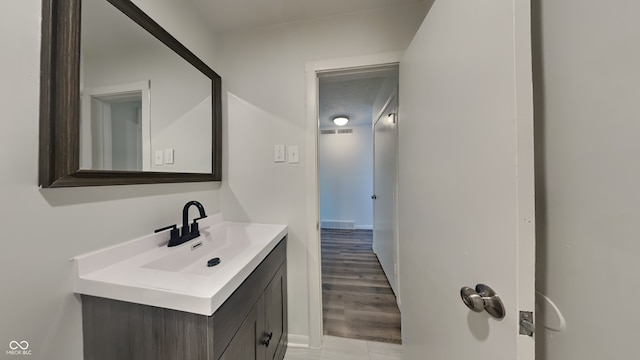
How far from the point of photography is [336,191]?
431 cm

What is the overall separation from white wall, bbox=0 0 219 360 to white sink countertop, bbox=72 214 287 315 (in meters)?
0.06

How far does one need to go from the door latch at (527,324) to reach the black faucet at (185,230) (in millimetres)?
1248

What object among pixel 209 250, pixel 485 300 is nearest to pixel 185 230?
pixel 209 250

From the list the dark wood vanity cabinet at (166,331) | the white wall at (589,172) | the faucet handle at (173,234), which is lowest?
the dark wood vanity cabinet at (166,331)

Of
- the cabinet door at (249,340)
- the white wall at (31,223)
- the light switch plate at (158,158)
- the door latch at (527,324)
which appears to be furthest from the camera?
the light switch plate at (158,158)

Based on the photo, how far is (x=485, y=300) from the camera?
0.53 meters

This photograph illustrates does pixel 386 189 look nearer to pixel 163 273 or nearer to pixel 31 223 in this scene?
pixel 163 273

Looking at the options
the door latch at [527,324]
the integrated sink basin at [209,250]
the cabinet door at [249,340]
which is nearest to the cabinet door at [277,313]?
the cabinet door at [249,340]

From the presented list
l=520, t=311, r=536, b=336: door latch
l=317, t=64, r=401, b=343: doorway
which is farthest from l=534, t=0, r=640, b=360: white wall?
l=317, t=64, r=401, b=343: doorway

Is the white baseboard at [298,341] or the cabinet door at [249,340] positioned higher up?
the cabinet door at [249,340]

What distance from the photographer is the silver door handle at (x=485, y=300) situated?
51 centimetres

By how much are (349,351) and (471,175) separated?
147 cm
